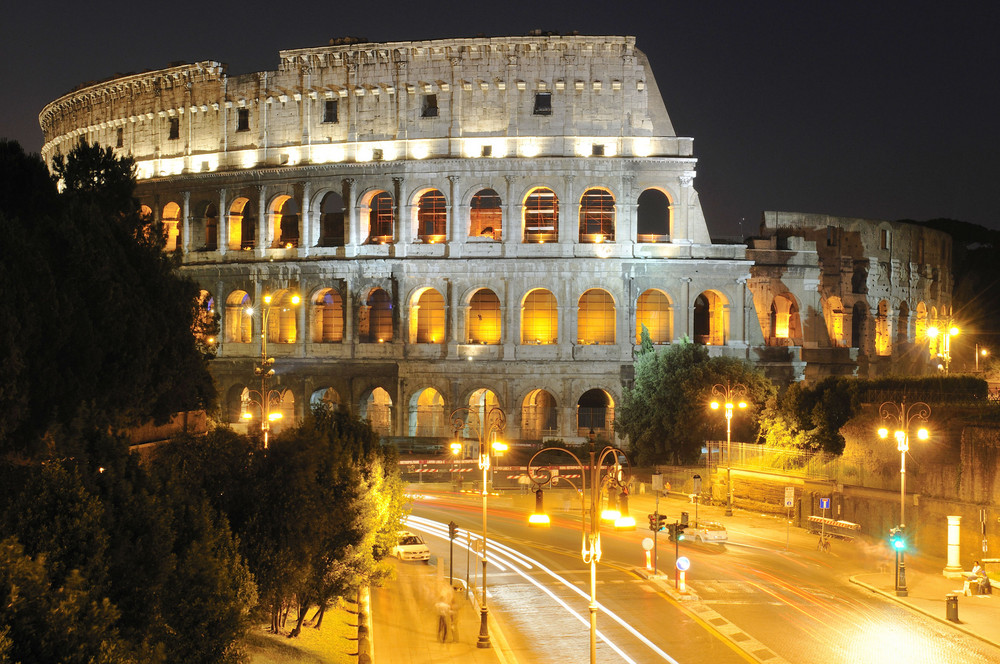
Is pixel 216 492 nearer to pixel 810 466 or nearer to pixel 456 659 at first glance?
pixel 456 659

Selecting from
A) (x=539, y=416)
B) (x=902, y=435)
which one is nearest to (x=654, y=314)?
(x=539, y=416)

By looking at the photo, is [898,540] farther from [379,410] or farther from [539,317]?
[379,410]

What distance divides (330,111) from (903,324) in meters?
32.3

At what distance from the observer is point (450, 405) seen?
45094 millimetres

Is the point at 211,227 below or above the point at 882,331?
above

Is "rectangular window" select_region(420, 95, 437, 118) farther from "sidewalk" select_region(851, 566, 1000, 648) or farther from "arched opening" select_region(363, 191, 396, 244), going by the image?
"sidewalk" select_region(851, 566, 1000, 648)

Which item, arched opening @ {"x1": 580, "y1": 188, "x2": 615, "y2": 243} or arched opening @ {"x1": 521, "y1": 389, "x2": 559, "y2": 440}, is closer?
arched opening @ {"x1": 521, "y1": 389, "x2": 559, "y2": 440}

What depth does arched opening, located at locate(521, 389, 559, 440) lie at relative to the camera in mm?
45125

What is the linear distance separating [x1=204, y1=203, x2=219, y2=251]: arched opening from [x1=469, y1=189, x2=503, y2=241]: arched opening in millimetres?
12947

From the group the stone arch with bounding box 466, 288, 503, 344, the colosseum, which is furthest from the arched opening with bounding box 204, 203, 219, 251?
the stone arch with bounding box 466, 288, 503, 344

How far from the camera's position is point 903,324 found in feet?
185

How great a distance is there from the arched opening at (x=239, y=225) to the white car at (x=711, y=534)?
94.6ft

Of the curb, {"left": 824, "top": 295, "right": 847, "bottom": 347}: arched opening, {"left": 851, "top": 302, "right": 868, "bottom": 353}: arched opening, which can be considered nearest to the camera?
the curb

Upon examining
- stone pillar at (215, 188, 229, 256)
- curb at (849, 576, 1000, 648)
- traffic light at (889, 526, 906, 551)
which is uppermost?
stone pillar at (215, 188, 229, 256)
